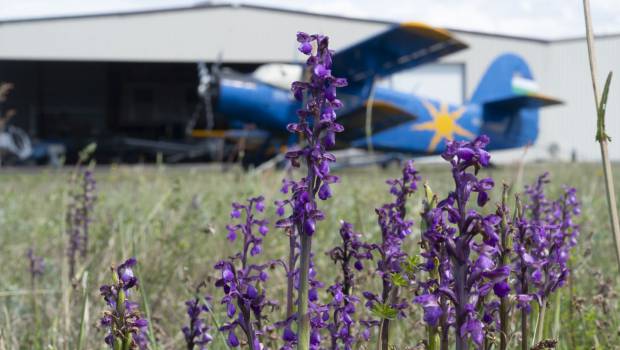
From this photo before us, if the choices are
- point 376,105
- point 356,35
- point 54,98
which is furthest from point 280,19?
point 376,105

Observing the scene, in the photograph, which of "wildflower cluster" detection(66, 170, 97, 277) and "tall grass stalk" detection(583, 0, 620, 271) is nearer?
"tall grass stalk" detection(583, 0, 620, 271)

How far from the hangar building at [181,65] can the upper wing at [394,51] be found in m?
8.55

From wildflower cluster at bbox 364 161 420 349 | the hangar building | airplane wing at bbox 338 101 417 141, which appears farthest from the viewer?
the hangar building

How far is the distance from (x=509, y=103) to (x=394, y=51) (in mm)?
4621

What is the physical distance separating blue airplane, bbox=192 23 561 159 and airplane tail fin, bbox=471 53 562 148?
Result: 32 mm

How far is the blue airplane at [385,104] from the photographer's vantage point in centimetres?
1445

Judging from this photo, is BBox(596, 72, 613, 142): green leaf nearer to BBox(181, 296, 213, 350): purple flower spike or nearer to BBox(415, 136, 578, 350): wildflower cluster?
BBox(415, 136, 578, 350): wildflower cluster

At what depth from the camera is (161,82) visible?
39062 mm

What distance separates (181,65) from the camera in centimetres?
3819

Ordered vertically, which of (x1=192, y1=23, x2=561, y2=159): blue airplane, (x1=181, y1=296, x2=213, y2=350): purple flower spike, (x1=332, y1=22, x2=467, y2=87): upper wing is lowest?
(x1=181, y1=296, x2=213, y2=350): purple flower spike

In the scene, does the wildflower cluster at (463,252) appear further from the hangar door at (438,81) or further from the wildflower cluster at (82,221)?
the hangar door at (438,81)

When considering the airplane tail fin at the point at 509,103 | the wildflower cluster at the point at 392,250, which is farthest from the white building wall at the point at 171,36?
the wildflower cluster at the point at 392,250

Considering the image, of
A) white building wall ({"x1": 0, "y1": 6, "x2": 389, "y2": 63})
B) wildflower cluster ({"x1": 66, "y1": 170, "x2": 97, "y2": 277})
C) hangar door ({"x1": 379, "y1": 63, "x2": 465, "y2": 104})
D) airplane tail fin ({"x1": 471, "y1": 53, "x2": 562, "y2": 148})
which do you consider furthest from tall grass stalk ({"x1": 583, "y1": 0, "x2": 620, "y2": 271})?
hangar door ({"x1": 379, "y1": 63, "x2": 465, "y2": 104})

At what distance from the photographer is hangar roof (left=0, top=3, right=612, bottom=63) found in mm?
29656
